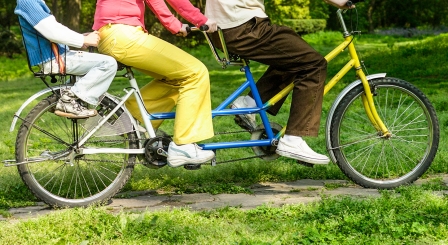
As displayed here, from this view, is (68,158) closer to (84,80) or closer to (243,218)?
(84,80)

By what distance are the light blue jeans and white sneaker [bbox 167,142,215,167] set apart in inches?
24.7

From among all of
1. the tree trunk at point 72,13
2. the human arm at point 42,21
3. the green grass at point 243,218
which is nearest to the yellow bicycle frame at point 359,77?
the green grass at point 243,218

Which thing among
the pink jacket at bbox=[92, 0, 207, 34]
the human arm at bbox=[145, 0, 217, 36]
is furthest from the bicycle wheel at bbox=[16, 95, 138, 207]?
the human arm at bbox=[145, 0, 217, 36]

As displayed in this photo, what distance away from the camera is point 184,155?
15.5 feet

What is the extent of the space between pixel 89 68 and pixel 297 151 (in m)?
1.54

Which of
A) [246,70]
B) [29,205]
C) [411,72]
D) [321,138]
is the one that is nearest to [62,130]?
[29,205]

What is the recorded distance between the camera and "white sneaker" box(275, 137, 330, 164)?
492 centimetres

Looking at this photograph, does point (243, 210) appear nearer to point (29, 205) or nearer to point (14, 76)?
point (29, 205)

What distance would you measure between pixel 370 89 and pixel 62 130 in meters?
2.26

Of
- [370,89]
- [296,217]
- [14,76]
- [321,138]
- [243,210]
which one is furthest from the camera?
[14,76]

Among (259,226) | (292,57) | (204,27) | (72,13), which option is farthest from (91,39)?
(72,13)

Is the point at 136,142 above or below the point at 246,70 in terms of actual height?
below

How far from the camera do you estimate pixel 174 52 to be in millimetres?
4688

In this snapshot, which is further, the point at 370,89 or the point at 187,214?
the point at 370,89
